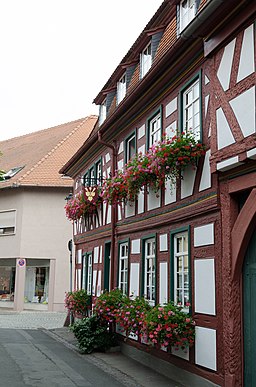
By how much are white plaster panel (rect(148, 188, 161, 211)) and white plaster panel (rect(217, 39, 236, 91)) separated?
3575 mm

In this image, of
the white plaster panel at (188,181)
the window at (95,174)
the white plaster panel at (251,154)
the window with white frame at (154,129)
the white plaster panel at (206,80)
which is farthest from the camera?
the window at (95,174)

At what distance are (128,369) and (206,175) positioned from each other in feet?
15.3

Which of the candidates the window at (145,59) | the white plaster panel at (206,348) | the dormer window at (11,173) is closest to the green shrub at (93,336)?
the white plaster panel at (206,348)

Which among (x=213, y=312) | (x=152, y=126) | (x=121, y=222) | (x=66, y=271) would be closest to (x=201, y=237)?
(x=213, y=312)

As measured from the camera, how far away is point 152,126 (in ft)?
42.2

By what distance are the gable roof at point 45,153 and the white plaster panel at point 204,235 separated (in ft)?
67.3

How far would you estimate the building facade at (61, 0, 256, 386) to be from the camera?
7973 millimetres

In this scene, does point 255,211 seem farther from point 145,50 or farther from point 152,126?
point 145,50

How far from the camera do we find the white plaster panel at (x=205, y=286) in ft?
29.1

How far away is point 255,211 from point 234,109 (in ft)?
5.35

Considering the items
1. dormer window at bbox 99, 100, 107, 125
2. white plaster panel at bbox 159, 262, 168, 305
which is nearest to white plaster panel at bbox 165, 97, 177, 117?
white plaster panel at bbox 159, 262, 168, 305

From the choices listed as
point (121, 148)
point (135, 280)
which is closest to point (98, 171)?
point (121, 148)

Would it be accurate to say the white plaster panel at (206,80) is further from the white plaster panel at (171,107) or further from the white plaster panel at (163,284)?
the white plaster panel at (163,284)

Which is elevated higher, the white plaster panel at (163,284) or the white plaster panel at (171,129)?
the white plaster panel at (171,129)
